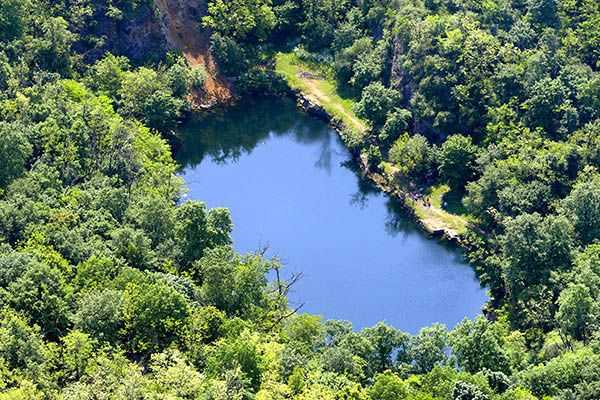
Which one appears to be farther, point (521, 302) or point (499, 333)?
point (521, 302)

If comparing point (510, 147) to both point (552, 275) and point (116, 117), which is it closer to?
point (552, 275)

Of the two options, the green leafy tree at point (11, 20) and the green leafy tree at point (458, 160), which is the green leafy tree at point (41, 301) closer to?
the green leafy tree at point (11, 20)

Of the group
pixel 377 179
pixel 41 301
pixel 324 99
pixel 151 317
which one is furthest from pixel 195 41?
pixel 151 317

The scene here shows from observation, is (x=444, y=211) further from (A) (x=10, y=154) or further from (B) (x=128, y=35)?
(B) (x=128, y=35)

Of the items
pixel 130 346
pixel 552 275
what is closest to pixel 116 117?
pixel 130 346

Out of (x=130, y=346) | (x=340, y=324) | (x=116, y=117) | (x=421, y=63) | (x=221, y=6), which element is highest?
(x=221, y=6)
